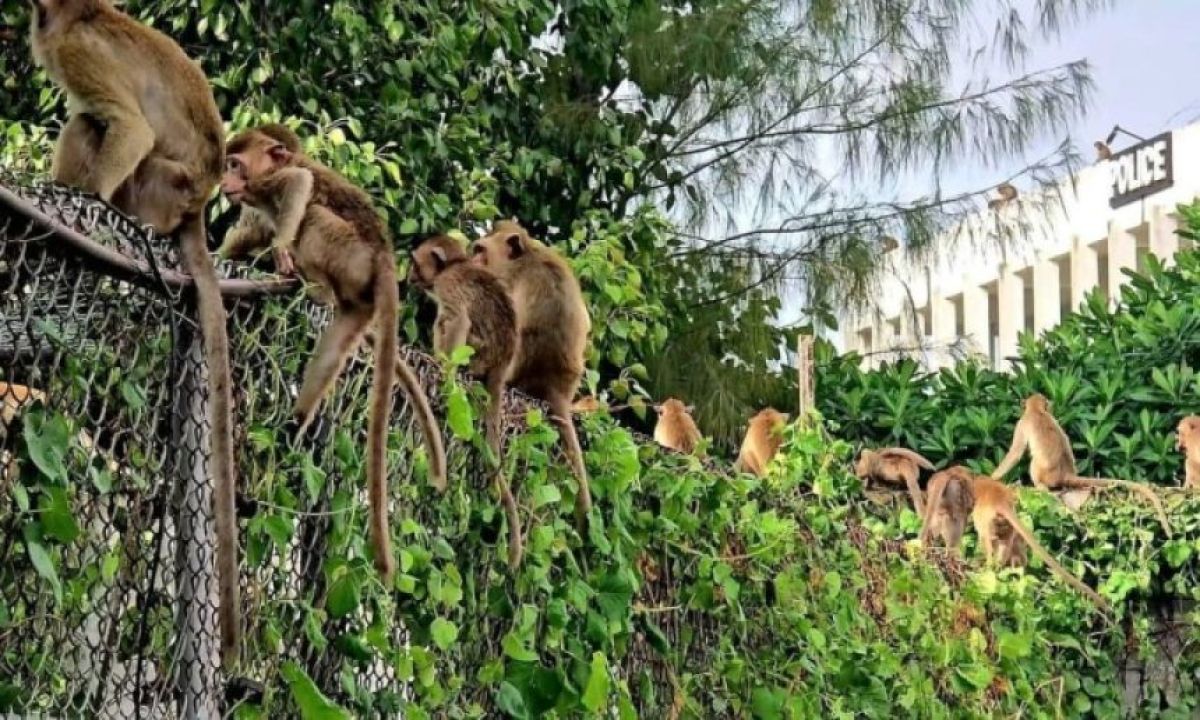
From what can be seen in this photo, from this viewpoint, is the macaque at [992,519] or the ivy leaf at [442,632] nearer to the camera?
the ivy leaf at [442,632]

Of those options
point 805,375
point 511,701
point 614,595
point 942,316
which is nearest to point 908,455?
point 805,375

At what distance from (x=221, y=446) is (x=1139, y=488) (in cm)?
1115

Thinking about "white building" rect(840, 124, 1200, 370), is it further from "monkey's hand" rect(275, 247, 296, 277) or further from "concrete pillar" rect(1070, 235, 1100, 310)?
"monkey's hand" rect(275, 247, 296, 277)

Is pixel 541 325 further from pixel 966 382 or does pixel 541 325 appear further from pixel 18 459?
pixel 966 382

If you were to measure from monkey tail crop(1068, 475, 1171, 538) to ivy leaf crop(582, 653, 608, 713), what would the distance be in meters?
9.13

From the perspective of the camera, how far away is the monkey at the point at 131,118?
382 cm

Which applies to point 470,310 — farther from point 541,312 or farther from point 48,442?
point 48,442

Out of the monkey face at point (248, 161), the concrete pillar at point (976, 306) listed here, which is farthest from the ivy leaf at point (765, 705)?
the concrete pillar at point (976, 306)

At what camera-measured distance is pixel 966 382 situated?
1666 cm

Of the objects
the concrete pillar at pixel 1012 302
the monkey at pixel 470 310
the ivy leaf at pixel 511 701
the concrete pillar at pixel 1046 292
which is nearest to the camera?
the ivy leaf at pixel 511 701

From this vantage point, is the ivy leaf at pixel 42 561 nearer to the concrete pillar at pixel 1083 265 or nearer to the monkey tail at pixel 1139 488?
the monkey tail at pixel 1139 488

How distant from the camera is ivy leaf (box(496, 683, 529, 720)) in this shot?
A: 14.1 feet

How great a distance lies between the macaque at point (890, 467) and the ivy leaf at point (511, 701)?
407 inches

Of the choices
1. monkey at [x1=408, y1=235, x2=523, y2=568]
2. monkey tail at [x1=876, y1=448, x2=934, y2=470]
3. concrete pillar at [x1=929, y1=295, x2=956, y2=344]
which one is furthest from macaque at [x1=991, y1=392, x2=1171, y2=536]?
concrete pillar at [x1=929, y1=295, x2=956, y2=344]
